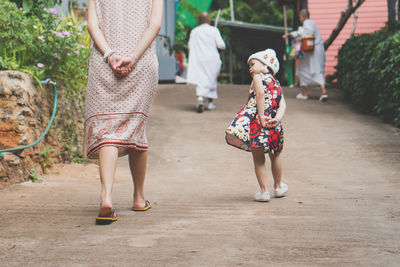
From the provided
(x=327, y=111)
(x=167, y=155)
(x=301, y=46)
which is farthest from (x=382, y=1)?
(x=167, y=155)

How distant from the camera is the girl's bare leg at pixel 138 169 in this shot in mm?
4047

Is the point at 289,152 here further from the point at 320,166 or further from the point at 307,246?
the point at 307,246

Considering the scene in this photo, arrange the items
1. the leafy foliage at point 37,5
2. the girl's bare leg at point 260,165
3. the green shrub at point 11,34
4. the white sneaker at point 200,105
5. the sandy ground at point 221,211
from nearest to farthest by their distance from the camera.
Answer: the sandy ground at point 221,211 → the girl's bare leg at point 260,165 → the green shrub at point 11,34 → the leafy foliage at point 37,5 → the white sneaker at point 200,105

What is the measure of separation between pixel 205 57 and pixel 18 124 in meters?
6.37

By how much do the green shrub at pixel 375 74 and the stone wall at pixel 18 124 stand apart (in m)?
4.90

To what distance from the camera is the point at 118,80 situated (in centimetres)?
382

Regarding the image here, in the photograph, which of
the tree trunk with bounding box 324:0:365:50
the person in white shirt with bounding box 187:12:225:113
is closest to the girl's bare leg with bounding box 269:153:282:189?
the person in white shirt with bounding box 187:12:225:113

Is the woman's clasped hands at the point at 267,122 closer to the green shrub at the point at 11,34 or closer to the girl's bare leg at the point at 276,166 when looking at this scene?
the girl's bare leg at the point at 276,166

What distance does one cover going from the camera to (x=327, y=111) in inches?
426

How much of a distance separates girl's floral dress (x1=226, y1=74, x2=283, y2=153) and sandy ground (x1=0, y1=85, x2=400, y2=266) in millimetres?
488

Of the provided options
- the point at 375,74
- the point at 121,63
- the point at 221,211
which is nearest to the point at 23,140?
the point at 121,63

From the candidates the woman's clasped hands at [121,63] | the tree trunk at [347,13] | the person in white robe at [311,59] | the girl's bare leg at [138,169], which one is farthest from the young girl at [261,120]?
the tree trunk at [347,13]

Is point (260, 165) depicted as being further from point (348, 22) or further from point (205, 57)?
point (348, 22)

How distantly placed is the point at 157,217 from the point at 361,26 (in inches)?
615
